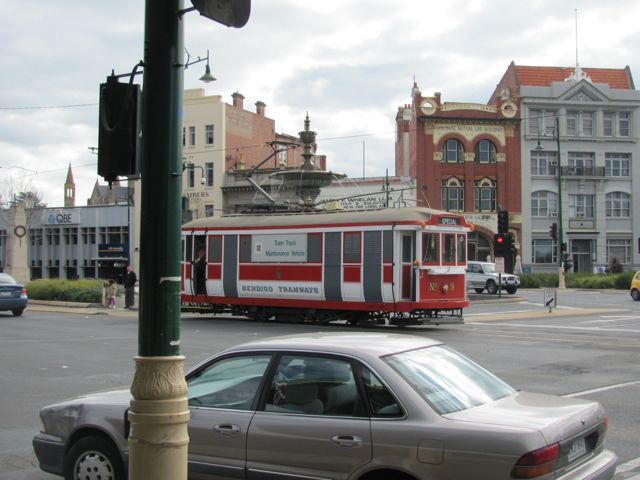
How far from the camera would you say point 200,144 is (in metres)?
67.4

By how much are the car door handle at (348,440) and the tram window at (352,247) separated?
687 inches

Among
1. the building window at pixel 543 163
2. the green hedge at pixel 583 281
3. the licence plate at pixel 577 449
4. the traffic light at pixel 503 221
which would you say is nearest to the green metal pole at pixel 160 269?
the licence plate at pixel 577 449

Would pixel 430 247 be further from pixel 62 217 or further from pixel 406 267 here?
pixel 62 217

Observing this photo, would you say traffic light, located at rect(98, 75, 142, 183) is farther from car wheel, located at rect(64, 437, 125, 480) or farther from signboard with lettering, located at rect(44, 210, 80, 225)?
signboard with lettering, located at rect(44, 210, 80, 225)

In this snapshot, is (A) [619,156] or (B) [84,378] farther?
(A) [619,156]

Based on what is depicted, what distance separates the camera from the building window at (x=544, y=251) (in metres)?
64.9

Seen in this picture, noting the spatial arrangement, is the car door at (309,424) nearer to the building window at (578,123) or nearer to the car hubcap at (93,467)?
the car hubcap at (93,467)

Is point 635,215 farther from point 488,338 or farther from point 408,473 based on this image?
point 408,473

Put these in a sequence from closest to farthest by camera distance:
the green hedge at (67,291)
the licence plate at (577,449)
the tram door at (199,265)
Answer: the licence plate at (577,449)
the tram door at (199,265)
the green hedge at (67,291)

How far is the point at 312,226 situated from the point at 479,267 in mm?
23296

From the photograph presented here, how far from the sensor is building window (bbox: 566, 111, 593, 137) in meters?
66.4

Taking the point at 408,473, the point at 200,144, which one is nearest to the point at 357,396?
the point at 408,473

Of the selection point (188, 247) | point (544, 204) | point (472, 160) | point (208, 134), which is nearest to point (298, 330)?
point (188, 247)

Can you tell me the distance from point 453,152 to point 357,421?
61.0 metres
